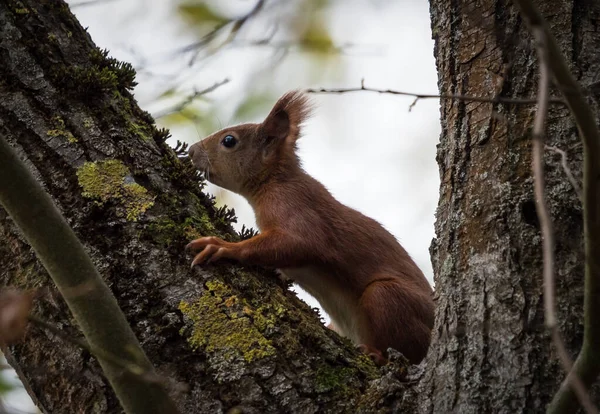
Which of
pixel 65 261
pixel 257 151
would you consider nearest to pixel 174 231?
pixel 65 261

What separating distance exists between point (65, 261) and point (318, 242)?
2742 millimetres

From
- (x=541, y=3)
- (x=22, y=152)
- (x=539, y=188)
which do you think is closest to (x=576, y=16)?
(x=541, y=3)

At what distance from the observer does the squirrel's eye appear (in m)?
5.40

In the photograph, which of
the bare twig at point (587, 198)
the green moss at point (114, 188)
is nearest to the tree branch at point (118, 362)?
the bare twig at point (587, 198)

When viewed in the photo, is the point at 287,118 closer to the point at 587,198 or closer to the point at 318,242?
the point at 318,242

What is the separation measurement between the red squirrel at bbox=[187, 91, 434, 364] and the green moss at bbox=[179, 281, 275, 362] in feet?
2.13

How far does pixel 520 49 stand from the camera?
2.77m

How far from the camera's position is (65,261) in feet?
6.41

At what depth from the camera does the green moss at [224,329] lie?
2.57 metres

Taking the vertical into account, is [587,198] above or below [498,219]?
below

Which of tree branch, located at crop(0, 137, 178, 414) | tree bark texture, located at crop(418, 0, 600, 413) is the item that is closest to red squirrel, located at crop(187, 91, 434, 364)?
tree bark texture, located at crop(418, 0, 600, 413)

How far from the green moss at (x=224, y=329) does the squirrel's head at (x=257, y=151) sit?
2.52 m

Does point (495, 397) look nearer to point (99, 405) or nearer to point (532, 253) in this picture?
point (532, 253)

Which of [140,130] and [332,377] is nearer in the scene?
[332,377]
